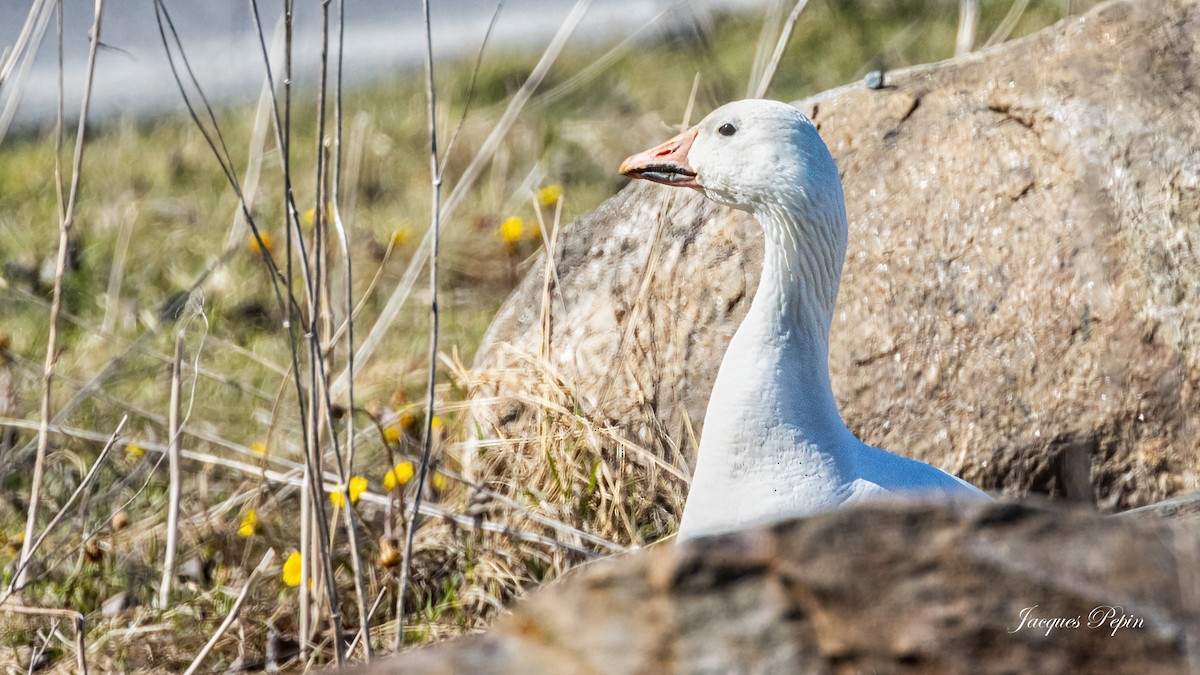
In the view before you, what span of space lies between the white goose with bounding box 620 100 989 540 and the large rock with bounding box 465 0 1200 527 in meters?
0.59

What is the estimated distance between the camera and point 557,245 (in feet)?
11.3

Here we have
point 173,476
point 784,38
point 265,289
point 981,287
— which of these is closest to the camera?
point 784,38

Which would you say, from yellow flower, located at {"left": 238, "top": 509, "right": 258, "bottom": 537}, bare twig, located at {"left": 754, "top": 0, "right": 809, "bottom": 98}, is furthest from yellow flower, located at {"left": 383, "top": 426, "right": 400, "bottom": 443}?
bare twig, located at {"left": 754, "top": 0, "right": 809, "bottom": 98}

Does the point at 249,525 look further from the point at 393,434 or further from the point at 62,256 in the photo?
the point at 62,256

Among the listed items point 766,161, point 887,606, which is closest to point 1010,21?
point 766,161

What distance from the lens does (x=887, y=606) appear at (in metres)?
1.06

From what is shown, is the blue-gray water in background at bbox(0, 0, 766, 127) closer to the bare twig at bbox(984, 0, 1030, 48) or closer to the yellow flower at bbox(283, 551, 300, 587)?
the bare twig at bbox(984, 0, 1030, 48)

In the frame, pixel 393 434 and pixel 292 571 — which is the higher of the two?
pixel 393 434

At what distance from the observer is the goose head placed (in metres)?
2.24

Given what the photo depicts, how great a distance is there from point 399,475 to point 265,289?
2.00 meters

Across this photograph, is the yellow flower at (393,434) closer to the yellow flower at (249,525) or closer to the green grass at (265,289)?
the green grass at (265,289)

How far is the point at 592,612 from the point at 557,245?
2.41 metres

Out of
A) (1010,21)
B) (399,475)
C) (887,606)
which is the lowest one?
(399,475)

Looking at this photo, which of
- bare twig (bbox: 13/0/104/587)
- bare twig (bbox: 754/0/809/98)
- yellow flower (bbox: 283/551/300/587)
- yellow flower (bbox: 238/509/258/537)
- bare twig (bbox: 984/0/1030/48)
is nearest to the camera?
bare twig (bbox: 13/0/104/587)
